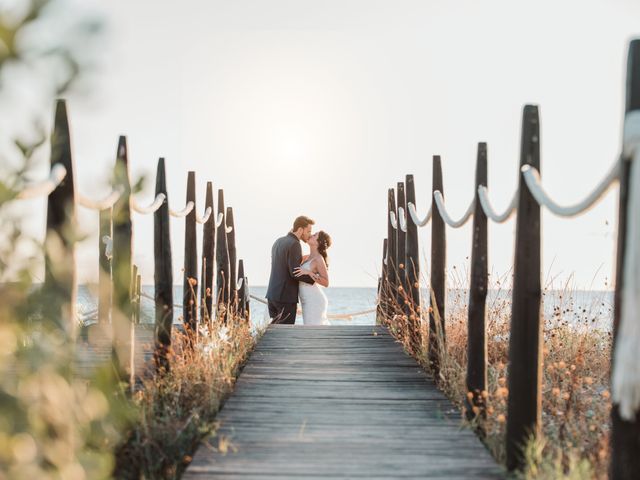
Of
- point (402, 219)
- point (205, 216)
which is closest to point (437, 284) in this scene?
point (402, 219)

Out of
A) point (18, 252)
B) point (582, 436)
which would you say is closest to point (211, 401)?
point (582, 436)

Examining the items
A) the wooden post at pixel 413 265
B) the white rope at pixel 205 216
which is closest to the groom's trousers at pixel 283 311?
the white rope at pixel 205 216

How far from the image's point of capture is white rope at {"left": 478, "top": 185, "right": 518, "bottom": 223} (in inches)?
171

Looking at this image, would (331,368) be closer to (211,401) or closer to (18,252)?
(211,401)

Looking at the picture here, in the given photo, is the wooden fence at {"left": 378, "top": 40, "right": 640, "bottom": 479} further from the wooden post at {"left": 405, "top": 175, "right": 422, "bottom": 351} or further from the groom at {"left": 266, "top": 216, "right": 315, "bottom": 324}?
the groom at {"left": 266, "top": 216, "right": 315, "bottom": 324}

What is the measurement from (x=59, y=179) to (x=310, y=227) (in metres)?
7.78

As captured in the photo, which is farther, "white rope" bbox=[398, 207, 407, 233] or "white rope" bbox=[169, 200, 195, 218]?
"white rope" bbox=[398, 207, 407, 233]

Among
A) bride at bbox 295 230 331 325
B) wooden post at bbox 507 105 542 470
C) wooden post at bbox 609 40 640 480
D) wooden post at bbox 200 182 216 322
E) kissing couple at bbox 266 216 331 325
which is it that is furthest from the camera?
bride at bbox 295 230 331 325

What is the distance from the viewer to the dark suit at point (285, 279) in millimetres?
11047

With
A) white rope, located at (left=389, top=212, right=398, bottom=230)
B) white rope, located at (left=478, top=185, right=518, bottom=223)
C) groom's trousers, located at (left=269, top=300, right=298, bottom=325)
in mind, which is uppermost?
white rope, located at (left=478, top=185, right=518, bottom=223)

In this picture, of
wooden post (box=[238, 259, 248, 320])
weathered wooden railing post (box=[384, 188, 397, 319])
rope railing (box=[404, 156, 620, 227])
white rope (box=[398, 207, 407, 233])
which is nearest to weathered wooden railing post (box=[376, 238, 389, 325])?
weathered wooden railing post (box=[384, 188, 397, 319])

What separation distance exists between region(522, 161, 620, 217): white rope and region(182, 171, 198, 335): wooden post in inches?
135

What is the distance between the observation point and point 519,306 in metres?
4.07

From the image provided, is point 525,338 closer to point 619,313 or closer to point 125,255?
point 619,313
